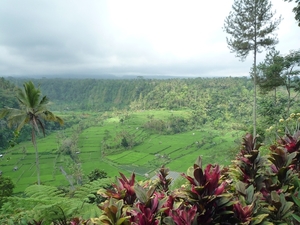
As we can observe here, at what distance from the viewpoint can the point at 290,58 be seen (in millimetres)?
10297

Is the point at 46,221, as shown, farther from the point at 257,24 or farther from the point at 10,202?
the point at 257,24

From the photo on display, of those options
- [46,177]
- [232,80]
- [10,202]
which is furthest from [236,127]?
[10,202]

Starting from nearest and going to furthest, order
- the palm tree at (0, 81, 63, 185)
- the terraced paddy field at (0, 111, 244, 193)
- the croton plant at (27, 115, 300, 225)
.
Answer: the croton plant at (27, 115, 300, 225) < the palm tree at (0, 81, 63, 185) < the terraced paddy field at (0, 111, 244, 193)

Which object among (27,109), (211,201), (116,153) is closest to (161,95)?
(116,153)

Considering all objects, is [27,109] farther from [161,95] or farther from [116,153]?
[161,95]

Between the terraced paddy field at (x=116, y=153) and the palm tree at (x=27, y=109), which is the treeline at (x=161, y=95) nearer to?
the terraced paddy field at (x=116, y=153)

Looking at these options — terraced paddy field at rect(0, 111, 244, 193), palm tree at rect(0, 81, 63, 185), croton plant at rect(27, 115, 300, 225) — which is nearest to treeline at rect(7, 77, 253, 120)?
terraced paddy field at rect(0, 111, 244, 193)

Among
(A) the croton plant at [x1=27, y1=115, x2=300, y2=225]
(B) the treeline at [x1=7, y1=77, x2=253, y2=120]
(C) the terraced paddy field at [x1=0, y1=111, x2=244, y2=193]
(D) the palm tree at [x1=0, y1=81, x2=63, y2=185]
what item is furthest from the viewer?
(B) the treeline at [x1=7, y1=77, x2=253, y2=120]

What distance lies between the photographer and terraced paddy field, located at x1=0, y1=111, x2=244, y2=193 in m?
30.0

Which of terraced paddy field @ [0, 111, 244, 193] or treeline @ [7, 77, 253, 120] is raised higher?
treeline @ [7, 77, 253, 120]

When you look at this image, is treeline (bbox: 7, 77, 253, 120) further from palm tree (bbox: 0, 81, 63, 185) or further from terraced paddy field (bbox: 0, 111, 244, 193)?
palm tree (bbox: 0, 81, 63, 185)

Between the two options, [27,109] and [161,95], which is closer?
[27,109]

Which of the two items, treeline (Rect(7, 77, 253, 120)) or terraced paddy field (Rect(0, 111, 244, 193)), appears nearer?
terraced paddy field (Rect(0, 111, 244, 193))

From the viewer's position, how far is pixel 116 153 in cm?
4016
